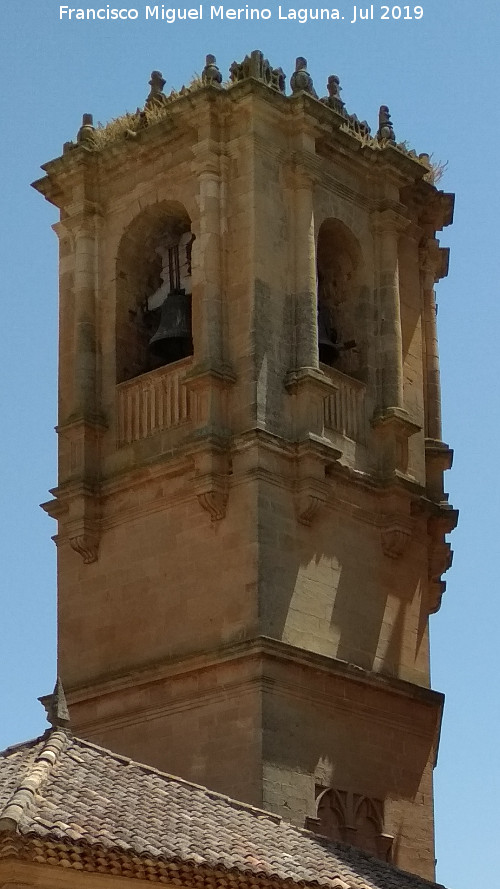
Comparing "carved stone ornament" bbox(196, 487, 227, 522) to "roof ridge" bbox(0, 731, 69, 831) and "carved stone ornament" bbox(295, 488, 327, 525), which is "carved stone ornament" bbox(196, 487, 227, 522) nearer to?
"carved stone ornament" bbox(295, 488, 327, 525)

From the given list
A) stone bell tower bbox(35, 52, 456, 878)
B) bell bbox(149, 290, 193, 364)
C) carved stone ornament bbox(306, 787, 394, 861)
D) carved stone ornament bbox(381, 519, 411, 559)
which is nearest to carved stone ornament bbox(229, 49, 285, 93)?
stone bell tower bbox(35, 52, 456, 878)

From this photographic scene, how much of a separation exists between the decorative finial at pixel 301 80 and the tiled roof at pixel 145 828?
9740 millimetres

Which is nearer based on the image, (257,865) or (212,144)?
(257,865)

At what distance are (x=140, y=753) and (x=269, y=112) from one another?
7.84 metres

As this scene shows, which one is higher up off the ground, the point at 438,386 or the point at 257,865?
the point at 438,386

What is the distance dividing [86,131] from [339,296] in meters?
3.85

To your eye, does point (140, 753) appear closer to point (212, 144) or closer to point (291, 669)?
point (291, 669)

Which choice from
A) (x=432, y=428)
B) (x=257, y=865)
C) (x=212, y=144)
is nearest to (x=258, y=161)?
(x=212, y=144)

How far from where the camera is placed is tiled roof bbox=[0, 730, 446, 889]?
59.9ft

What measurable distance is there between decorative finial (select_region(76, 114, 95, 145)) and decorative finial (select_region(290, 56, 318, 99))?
9.00 feet

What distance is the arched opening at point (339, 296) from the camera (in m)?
28.3

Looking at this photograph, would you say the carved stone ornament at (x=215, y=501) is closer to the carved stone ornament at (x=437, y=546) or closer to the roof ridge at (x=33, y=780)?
the carved stone ornament at (x=437, y=546)

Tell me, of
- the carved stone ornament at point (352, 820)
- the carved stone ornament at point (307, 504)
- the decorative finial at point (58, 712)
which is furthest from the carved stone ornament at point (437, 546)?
the decorative finial at point (58, 712)

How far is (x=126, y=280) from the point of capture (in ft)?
93.6
